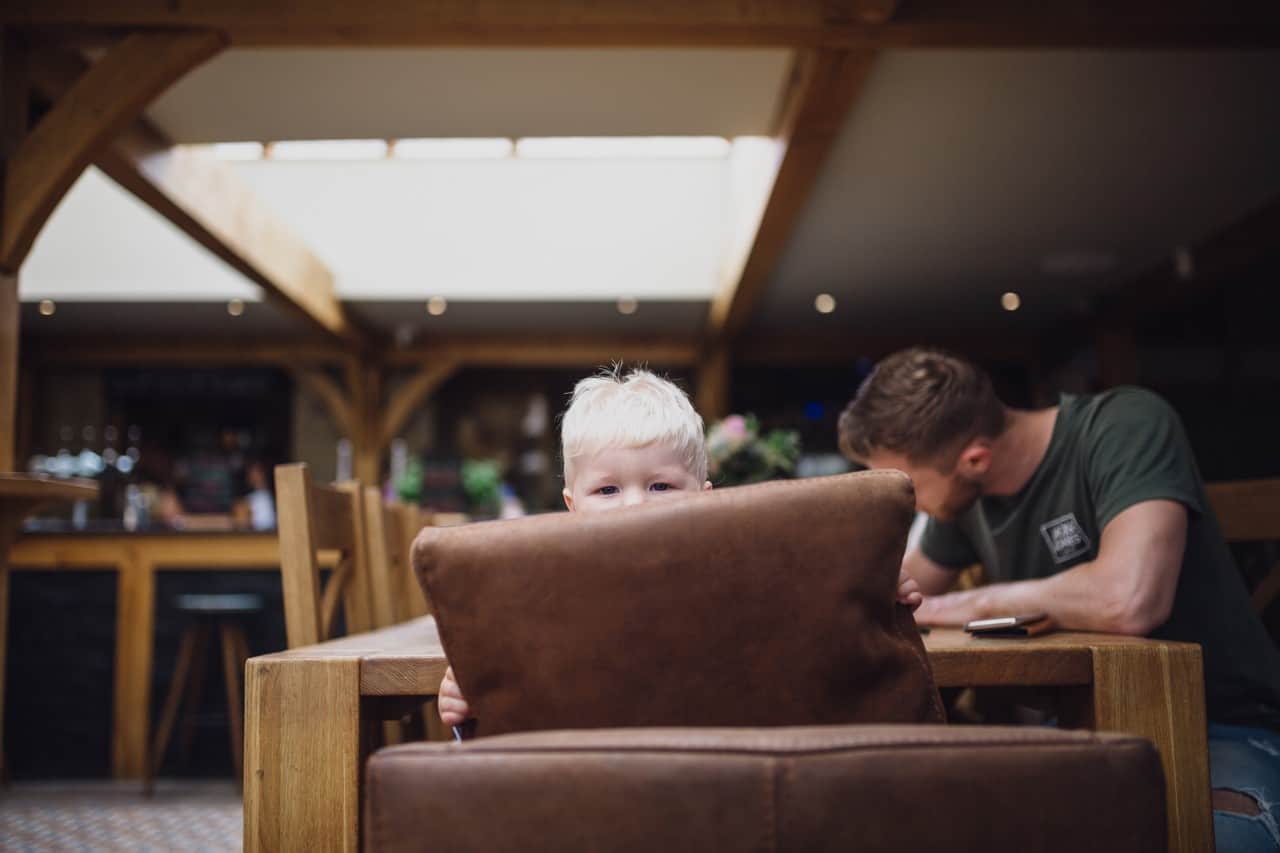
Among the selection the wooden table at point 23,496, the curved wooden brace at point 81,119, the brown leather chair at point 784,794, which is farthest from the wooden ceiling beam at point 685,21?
the brown leather chair at point 784,794

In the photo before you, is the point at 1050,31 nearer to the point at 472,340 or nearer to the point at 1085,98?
the point at 1085,98

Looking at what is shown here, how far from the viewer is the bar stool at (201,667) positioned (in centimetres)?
469

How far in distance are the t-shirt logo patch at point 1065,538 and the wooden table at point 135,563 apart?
12.9 feet

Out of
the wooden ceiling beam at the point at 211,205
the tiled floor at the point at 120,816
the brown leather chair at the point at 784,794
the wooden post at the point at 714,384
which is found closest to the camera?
the brown leather chair at the point at 784,794

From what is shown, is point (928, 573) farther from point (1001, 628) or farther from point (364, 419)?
point (364, 419)

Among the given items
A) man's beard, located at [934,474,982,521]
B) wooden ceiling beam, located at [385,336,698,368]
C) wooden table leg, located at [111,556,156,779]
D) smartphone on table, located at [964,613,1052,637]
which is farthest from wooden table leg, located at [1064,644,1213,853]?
wooden ceiling beam, located at [385,336,698,368]

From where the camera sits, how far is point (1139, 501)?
1675 millimetres

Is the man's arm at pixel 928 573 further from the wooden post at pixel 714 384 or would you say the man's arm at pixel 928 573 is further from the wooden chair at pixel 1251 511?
the wooden post at pixel 714 384

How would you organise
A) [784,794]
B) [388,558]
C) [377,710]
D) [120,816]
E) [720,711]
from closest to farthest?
[784,794] → [720,711] → [377,710] → [388,558] → [120,816]

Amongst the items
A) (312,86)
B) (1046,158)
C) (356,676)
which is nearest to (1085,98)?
(1046,158)

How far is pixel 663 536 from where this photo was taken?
79 centimetres

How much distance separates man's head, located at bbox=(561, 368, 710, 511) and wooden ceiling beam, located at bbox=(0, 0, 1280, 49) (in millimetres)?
2327

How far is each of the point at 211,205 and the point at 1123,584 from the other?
15.8 ft

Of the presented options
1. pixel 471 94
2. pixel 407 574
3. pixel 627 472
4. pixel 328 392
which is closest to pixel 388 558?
pixel 407 574
